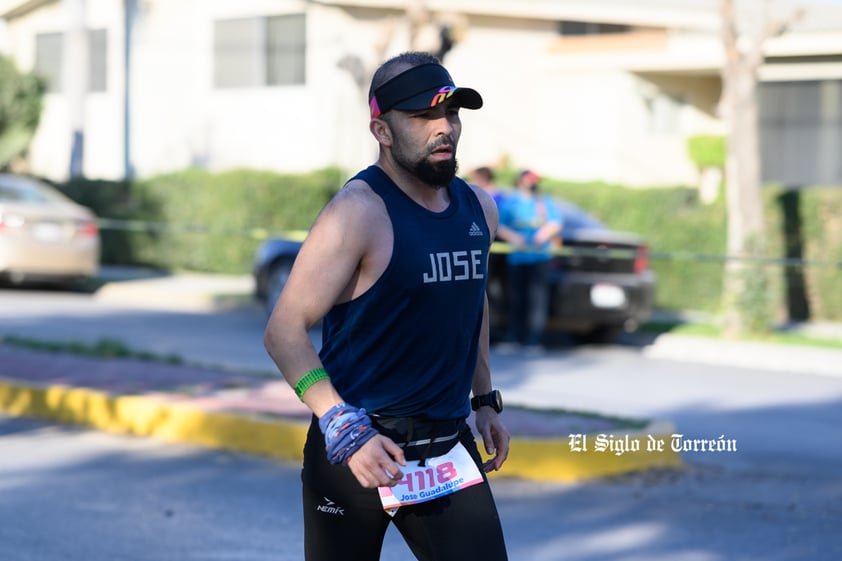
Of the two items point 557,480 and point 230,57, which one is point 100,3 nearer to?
point 230,57

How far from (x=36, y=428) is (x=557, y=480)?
3.66 metres

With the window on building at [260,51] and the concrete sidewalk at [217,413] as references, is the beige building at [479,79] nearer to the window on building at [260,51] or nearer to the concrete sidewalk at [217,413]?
the window on building at [260,51]

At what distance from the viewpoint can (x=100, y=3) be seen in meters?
29.7

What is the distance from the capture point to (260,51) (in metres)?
26.4

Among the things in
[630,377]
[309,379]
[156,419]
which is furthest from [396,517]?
[630,377]

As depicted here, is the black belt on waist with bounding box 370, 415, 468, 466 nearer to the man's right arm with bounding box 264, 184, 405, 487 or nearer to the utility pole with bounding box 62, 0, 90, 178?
the man's right arm with bounding box 264, 184, 405, 487

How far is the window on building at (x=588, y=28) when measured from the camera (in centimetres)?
2738

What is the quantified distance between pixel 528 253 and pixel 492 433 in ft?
30.9

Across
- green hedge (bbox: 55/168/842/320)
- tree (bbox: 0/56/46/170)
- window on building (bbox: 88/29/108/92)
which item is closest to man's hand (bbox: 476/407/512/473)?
green hedge (bbox: 55/168/842/320)

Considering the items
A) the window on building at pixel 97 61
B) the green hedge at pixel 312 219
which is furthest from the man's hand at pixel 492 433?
the window on building at pixel 97 61

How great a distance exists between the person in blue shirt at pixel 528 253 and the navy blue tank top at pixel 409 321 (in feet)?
32.1

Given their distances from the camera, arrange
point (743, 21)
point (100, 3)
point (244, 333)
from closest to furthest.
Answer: point (244, 333) < point (743, 21) < point (100, 3)

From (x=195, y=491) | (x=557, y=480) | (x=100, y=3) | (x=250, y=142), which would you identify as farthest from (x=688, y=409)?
(x=100, y=3)

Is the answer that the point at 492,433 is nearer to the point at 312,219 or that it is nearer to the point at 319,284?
the point at 319,284
